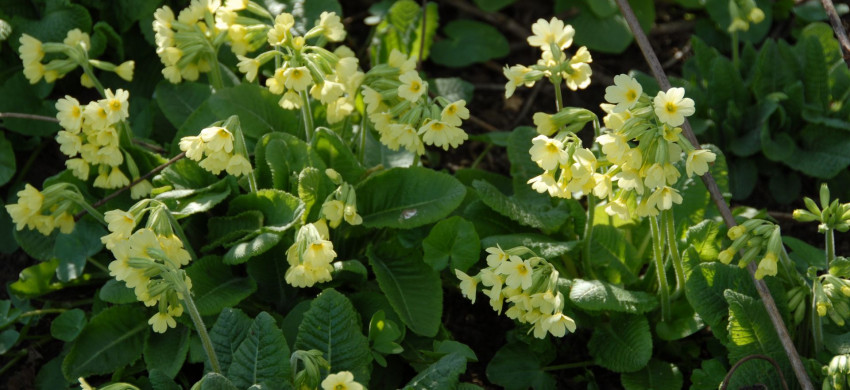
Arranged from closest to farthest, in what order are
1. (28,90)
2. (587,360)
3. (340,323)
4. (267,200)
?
(340,323), (267,200), (587,360), (28,90)

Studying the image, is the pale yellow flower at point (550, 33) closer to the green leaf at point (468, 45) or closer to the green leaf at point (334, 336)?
the green leaf at point (334, 336)

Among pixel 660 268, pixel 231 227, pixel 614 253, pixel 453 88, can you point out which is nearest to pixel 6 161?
pixel 231 227

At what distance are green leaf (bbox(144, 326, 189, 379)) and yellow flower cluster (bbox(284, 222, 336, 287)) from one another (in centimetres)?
55

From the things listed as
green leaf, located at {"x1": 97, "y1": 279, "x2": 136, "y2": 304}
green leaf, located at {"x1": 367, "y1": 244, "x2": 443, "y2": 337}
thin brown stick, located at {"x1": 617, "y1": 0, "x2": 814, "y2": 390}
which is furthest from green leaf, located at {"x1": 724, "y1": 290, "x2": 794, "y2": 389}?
green leaf, located at {"x1": 97, "y1": 279, "x2": 136, "y2": 304}

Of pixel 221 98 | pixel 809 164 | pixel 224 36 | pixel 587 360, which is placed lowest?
pixel 587 360

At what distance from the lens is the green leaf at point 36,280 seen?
3.05 metres

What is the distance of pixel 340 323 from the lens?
2.59 meters

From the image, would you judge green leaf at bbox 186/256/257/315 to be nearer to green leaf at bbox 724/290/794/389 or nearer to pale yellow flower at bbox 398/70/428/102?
pale yellow flower at bbox 398/70/428/102

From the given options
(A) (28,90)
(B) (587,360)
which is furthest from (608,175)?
(A) (28,90)

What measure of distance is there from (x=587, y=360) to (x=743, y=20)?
1.52 metres

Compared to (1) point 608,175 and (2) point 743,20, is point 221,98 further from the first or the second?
(2) point 743,20

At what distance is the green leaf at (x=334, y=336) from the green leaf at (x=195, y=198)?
1.79 ft

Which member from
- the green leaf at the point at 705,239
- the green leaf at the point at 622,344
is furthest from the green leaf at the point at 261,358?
the green leaf at the point at 705,239

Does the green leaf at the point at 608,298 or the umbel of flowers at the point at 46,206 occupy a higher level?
the umbel of flowers at the point at 46,206
